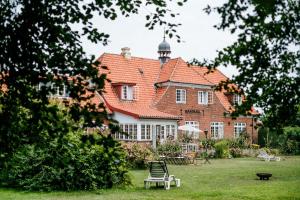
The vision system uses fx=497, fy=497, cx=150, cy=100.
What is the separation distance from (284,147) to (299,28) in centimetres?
3922

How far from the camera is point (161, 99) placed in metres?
41.9

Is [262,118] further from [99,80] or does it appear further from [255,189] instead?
[255,189]

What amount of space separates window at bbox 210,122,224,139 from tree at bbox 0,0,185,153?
40.3 metres

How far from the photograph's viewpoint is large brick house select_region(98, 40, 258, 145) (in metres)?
38.7

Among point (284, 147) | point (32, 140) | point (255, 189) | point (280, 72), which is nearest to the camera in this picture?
point (32, 140)

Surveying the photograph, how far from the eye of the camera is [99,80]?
489 cm

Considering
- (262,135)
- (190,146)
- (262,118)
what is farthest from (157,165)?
(262,135)

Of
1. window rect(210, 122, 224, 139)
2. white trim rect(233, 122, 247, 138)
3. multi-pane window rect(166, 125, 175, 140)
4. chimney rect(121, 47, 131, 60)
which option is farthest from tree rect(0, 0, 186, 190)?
white trim rect(233, 122, 247, 138)

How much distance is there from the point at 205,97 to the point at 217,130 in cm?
334

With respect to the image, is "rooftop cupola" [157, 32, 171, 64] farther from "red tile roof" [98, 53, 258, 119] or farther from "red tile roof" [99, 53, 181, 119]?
"red tile roof" [99, 53, 181, 119]

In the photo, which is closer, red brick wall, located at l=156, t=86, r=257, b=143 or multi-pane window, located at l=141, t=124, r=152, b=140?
multi-pane window, located at l=141, t=124, r=152, b=140

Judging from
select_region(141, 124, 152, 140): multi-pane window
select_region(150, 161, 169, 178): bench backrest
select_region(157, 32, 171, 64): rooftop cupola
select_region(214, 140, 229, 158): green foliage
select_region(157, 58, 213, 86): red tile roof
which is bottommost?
select_region(150, 161, 169, 178): bench backrest

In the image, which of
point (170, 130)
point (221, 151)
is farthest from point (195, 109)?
point (221, 151)

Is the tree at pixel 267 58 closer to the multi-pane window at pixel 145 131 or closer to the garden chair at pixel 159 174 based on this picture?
the garden chair at pixel 159 174
